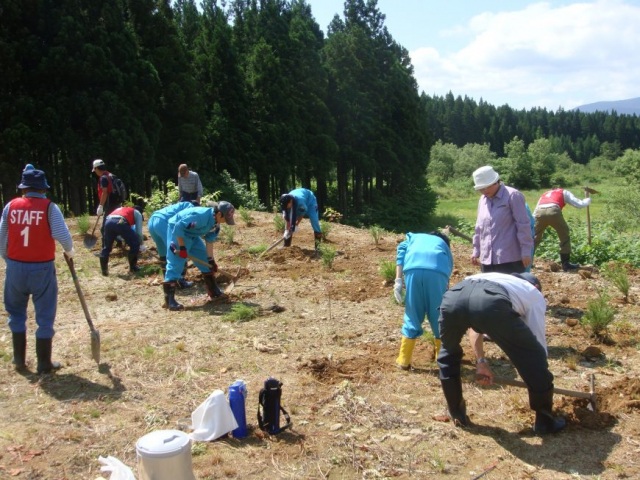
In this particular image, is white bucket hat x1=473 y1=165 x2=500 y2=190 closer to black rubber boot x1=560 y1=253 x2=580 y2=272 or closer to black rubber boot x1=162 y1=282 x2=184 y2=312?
black rubber boot x1=162 y1=282 x2=184 y2=312

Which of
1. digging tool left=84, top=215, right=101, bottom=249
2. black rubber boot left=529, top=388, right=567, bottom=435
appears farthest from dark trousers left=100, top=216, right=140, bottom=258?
black rubber boot left=529, top=388, right=567, bottom=435

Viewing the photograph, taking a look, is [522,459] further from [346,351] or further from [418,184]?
[418,184]

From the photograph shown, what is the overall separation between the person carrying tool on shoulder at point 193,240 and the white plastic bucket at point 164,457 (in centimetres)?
401

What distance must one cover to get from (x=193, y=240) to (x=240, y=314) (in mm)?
1295

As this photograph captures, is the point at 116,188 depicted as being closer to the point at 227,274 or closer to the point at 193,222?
the point at 227,274

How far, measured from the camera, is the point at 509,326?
3.95 m

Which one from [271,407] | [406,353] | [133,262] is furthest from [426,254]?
[133,262]

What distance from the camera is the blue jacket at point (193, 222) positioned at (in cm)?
743

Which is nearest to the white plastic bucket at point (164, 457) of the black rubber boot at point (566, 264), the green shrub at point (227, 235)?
the black rubber boot at point (566, 264)

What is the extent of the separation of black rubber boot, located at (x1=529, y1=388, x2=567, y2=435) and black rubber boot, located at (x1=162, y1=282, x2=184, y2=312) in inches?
188

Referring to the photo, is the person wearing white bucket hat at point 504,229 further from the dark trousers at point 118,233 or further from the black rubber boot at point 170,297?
the dark trousers at point 118,233

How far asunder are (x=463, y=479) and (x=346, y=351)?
247cm

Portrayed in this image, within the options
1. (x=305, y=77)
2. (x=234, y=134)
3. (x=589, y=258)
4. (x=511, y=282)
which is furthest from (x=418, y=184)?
(x=511, y=282)

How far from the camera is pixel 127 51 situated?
790 inches
